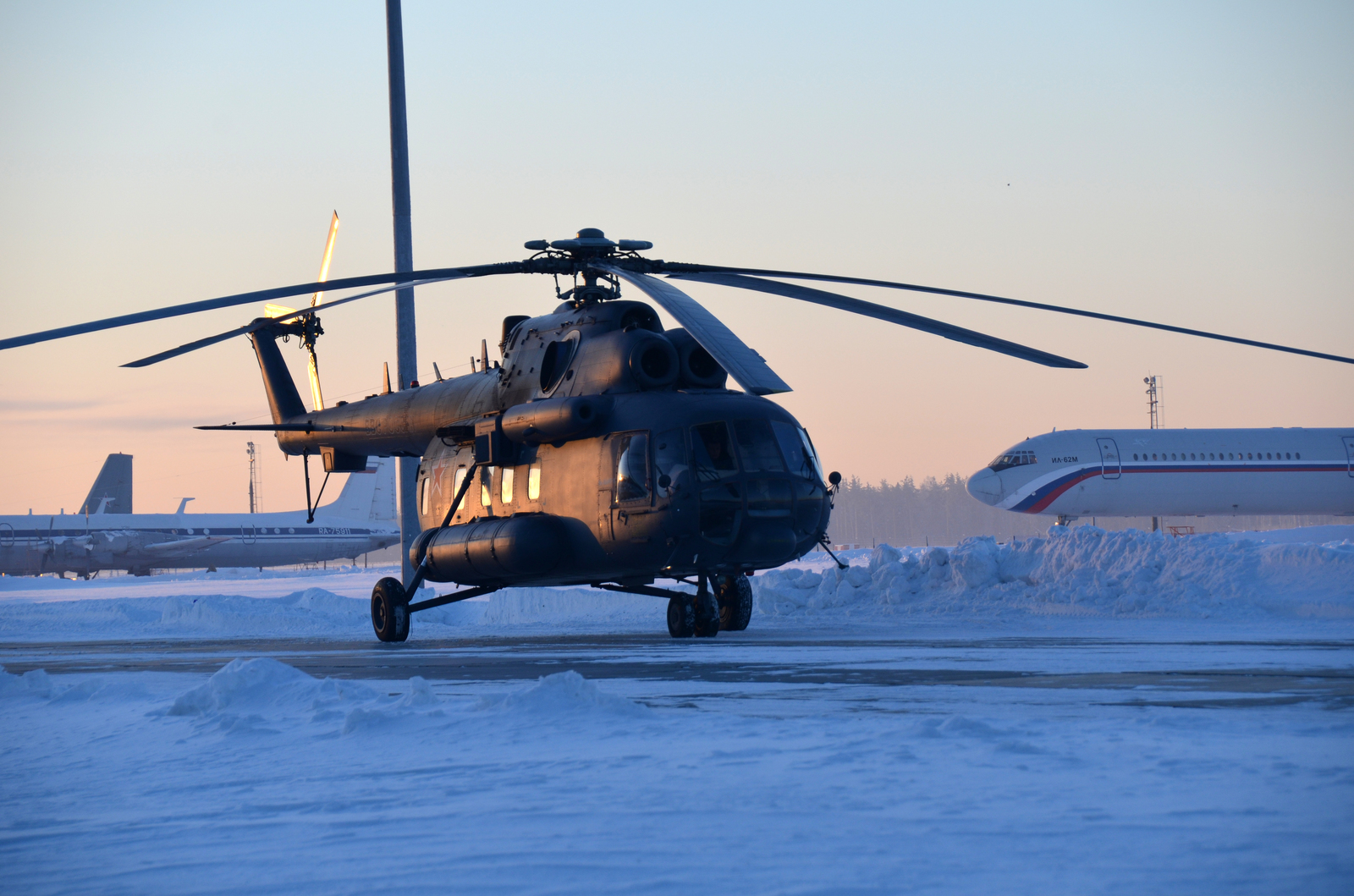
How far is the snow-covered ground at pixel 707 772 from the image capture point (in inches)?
155

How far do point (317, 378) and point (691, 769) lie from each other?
16716 mm

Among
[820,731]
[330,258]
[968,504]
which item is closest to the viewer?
[820,731]

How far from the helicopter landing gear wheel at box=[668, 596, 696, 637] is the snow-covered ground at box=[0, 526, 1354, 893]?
3.27 m

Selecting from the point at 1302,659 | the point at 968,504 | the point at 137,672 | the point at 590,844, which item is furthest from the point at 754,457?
the point at 968,504

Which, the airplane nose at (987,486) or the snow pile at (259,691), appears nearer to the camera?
the snow pile at (259,691)

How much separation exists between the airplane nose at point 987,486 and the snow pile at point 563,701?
33.1 metres

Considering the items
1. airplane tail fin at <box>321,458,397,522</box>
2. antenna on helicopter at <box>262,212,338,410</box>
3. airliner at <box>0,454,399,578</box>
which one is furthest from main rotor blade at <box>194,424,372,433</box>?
airplane tail fin at <box>321,458,397,522</box>

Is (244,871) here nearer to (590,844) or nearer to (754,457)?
(590,844)

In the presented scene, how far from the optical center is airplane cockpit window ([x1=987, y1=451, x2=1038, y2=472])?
38094mm

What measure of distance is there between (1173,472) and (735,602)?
86.2 ft

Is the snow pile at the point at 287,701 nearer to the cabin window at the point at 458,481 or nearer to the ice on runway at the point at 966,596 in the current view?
the cabin window at the point at 458,481

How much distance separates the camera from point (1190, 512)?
38.9 meters

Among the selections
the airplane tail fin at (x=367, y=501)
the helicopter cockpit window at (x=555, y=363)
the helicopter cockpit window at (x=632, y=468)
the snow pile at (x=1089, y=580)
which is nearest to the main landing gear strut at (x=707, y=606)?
the helicopter cockpit window at (x=632, y=468)

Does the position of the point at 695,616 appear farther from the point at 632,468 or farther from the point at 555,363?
the point at 555,363
